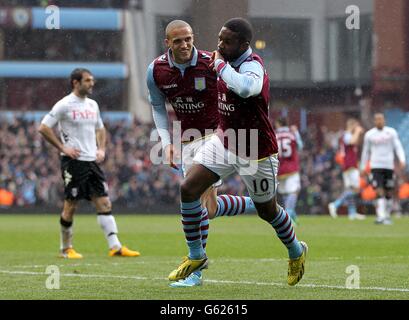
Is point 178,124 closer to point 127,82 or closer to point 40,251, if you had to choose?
point 40,251

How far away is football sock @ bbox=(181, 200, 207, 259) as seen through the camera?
915 cm

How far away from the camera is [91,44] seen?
38031 mm

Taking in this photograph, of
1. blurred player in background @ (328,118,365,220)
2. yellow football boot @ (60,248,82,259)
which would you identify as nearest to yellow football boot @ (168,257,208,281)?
yellow football boot @ (60,248,82,259)

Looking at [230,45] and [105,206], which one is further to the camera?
[105,206]

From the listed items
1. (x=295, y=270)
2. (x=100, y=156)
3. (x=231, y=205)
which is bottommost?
(x=295, y=270)

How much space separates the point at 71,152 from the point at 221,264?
2.93m

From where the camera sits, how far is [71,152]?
1362cm

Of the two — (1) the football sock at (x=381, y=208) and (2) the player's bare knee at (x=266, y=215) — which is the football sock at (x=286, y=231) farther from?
(1) the football sock at (x=381, y=208)

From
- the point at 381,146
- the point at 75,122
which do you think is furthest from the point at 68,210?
the point at 381,146

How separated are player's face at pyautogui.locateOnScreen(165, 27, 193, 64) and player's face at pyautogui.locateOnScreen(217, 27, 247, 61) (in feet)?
→ 2.92

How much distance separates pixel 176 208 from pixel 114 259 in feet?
56.8

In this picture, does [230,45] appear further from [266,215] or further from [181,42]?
[266,215]

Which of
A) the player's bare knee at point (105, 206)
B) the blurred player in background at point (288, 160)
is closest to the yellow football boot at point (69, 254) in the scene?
the player's bare knee at point (105, 206)
